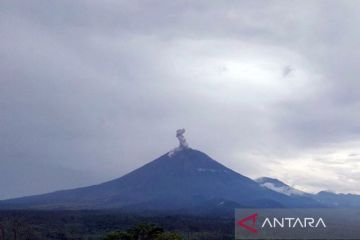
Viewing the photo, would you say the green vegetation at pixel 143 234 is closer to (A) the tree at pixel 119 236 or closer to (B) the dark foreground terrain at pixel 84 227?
(A) the tree at pixel 119 236

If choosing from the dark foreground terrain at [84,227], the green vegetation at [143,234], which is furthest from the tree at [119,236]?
the dark foreground terrain at [84,227]

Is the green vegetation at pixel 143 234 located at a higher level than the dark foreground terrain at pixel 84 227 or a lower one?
lower

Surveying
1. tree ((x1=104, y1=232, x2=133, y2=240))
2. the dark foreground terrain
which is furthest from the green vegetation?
the dark foreground terrain

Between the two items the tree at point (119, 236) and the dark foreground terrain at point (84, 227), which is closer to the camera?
the tree at point (119, 236)

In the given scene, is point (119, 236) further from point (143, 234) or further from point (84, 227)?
point (84, 227)

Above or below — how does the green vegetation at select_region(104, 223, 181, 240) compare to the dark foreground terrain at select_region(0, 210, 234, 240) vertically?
below

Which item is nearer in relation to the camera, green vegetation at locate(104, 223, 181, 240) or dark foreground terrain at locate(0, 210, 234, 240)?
green vegetation at locate(104, 223, 181, 240)

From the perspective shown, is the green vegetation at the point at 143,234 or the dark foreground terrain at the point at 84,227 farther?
the dark foreground terrain at the point at 84,227

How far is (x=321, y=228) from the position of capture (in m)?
122

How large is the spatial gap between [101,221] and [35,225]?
1628 centimetres

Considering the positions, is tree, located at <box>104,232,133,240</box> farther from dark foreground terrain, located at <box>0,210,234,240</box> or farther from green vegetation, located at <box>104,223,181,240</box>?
dark foreground terrain, located at <box>0,210,234,240</box>

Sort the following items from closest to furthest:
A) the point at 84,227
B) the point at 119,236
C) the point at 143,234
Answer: the point at 119,236
the point at 143,234
the point at 84,227

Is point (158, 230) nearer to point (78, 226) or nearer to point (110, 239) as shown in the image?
point (110, 239)

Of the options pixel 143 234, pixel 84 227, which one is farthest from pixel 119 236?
pixel 84 227
